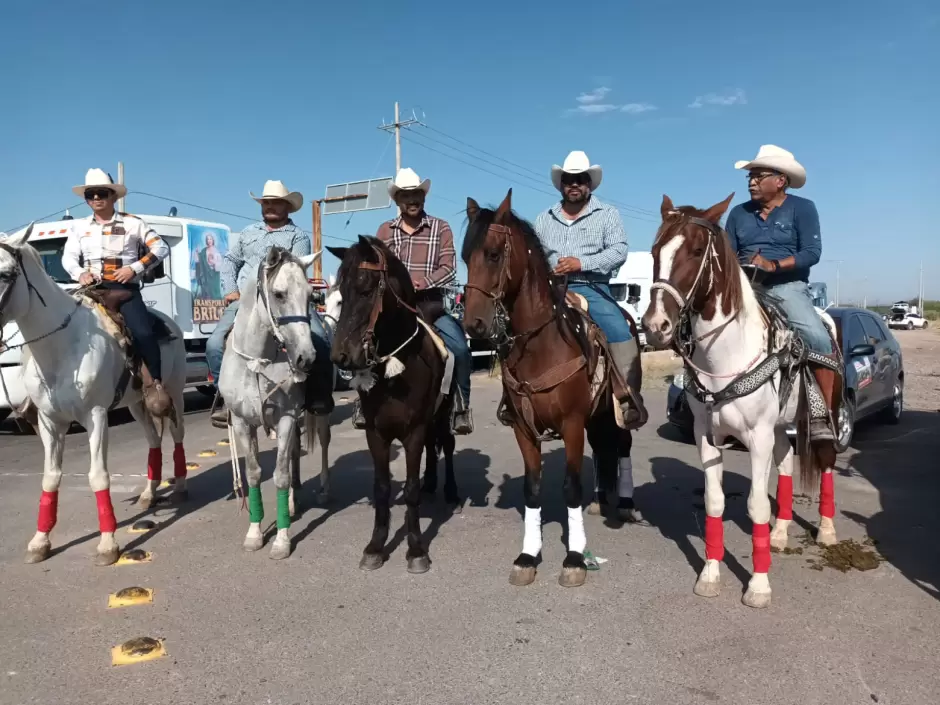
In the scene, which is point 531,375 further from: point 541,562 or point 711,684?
point 711,684

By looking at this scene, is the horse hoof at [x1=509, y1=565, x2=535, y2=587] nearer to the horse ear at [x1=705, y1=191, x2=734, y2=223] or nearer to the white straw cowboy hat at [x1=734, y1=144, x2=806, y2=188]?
the horse ear at [x1=705, y1=191, x2=734, y2=223]

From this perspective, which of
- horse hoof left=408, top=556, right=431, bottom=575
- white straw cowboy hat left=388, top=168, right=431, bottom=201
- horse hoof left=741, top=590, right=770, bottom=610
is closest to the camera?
horse hoof left=741, top=590, right=770, bottom=610

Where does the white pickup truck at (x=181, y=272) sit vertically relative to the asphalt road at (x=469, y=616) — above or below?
above

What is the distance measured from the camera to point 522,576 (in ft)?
14.5

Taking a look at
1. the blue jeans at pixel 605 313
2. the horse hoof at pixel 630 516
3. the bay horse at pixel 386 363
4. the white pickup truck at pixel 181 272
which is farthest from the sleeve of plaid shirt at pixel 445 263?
the white pickup truck at pixel 181 272

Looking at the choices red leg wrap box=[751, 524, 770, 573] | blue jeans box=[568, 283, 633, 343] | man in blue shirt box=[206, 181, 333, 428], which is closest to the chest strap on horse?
blue jeans box=[568, 283, 633, 343]

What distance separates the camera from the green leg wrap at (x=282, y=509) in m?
5.09

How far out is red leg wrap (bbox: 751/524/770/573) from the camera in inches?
161

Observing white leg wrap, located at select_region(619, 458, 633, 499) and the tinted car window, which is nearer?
white leg wrap, located at select_region(619, 458, 633, 499)

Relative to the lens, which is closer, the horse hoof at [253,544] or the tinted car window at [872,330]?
the horse hoof at [253,544]

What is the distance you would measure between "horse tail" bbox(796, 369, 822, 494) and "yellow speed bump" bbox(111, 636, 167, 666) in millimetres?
4384

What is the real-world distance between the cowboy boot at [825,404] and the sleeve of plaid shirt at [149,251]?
5465 millimetres

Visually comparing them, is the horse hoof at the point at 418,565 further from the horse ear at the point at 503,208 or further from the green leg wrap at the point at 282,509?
the horse ear at the point at 503,208

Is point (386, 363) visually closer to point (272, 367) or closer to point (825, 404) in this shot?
point (272, 367)
